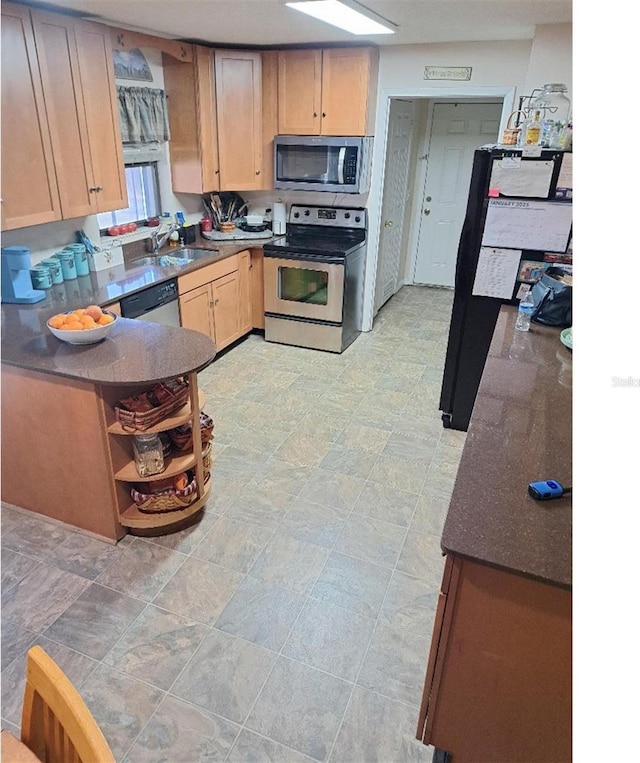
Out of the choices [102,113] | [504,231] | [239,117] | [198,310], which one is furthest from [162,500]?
[239,117]

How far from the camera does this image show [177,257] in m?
4.04

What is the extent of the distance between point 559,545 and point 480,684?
448 millimetres

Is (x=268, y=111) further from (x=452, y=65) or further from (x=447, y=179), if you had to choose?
(x=447, y=179)

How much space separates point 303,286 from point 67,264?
1.83 m

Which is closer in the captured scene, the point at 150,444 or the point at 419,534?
the point at 150,444

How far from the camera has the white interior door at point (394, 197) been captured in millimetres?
4590

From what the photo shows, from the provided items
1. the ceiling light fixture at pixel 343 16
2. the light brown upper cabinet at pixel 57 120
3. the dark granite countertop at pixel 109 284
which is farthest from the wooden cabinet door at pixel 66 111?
the ceiling light fixture at pixel 343 16

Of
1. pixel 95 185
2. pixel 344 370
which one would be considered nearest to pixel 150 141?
pixel 95 185

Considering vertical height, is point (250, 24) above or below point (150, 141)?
above

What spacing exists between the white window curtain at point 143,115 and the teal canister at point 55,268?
1.03 m

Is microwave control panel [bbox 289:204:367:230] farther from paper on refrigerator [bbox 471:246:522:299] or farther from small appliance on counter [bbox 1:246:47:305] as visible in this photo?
small appliance on counter [bbox 1:246:47:305]

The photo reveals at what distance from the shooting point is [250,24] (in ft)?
10.1

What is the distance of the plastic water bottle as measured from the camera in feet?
8.34
